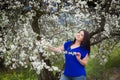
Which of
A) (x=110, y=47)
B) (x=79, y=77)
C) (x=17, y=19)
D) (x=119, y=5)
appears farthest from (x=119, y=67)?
(x=79, y=77)

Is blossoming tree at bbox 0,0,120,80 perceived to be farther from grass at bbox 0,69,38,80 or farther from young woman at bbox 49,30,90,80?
grass at bbox 0,69,38,80

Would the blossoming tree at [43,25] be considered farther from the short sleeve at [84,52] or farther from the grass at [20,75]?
the grass at [20,75]

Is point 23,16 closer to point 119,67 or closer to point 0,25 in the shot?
point 0,25

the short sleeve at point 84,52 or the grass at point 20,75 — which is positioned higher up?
the short sleeve at point 84,52

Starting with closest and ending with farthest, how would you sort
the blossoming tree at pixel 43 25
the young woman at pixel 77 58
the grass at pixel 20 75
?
the young woman at pixel 77 58 < the blossoming tree at pixel 43 25 < the grass at pixel 20 75

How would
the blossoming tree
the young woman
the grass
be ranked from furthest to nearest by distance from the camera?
the grass < the blossoming tree < the young woman

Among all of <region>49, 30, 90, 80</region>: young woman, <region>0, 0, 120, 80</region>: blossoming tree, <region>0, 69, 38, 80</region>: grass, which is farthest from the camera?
<region>0, 69, 38, 80</region>: grass

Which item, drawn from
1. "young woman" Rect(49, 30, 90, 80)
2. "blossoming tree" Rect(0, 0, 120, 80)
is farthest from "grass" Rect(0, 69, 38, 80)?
"young woman" Rect(49, 30, 90, 80)

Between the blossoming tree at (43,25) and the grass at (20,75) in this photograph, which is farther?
the grass at (20,75)

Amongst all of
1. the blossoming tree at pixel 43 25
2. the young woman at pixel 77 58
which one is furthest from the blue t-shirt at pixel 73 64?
the blossoming tree at pixel 43 25

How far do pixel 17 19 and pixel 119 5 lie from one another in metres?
3.38

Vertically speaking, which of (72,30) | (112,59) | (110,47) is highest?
(72,30)

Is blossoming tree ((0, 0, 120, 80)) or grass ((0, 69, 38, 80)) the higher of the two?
blossoming tree ((0, 0, 120, 80))

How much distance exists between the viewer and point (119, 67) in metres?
16.5
